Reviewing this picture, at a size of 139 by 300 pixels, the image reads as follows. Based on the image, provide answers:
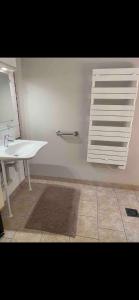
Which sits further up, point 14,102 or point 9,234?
point 14,102

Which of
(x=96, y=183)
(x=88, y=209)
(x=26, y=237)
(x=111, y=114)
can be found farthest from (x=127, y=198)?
(x=26, y=237)

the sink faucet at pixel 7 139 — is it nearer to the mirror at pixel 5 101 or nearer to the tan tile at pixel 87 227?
the mirror at pixel 5 101

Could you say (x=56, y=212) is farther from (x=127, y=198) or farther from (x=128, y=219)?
(x=127, y=198)

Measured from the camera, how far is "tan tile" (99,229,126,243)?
1.50m

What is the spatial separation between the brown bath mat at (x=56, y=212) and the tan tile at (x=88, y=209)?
61 millimetres

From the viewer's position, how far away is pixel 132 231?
63.6 inches

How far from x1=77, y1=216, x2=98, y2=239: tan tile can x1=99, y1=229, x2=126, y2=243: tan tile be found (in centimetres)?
6

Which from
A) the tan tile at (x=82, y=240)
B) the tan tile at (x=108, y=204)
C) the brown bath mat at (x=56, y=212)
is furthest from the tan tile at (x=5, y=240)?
the tan tile at (x=108, y=204)

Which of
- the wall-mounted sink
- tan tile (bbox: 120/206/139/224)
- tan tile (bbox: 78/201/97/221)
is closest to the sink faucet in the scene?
the wall-mounted sink

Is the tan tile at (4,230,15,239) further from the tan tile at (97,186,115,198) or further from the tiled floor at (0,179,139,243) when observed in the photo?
the tan tile at (97,186,115,198)

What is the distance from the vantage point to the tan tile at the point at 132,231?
152 centimetres

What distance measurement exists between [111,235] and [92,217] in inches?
11.6
